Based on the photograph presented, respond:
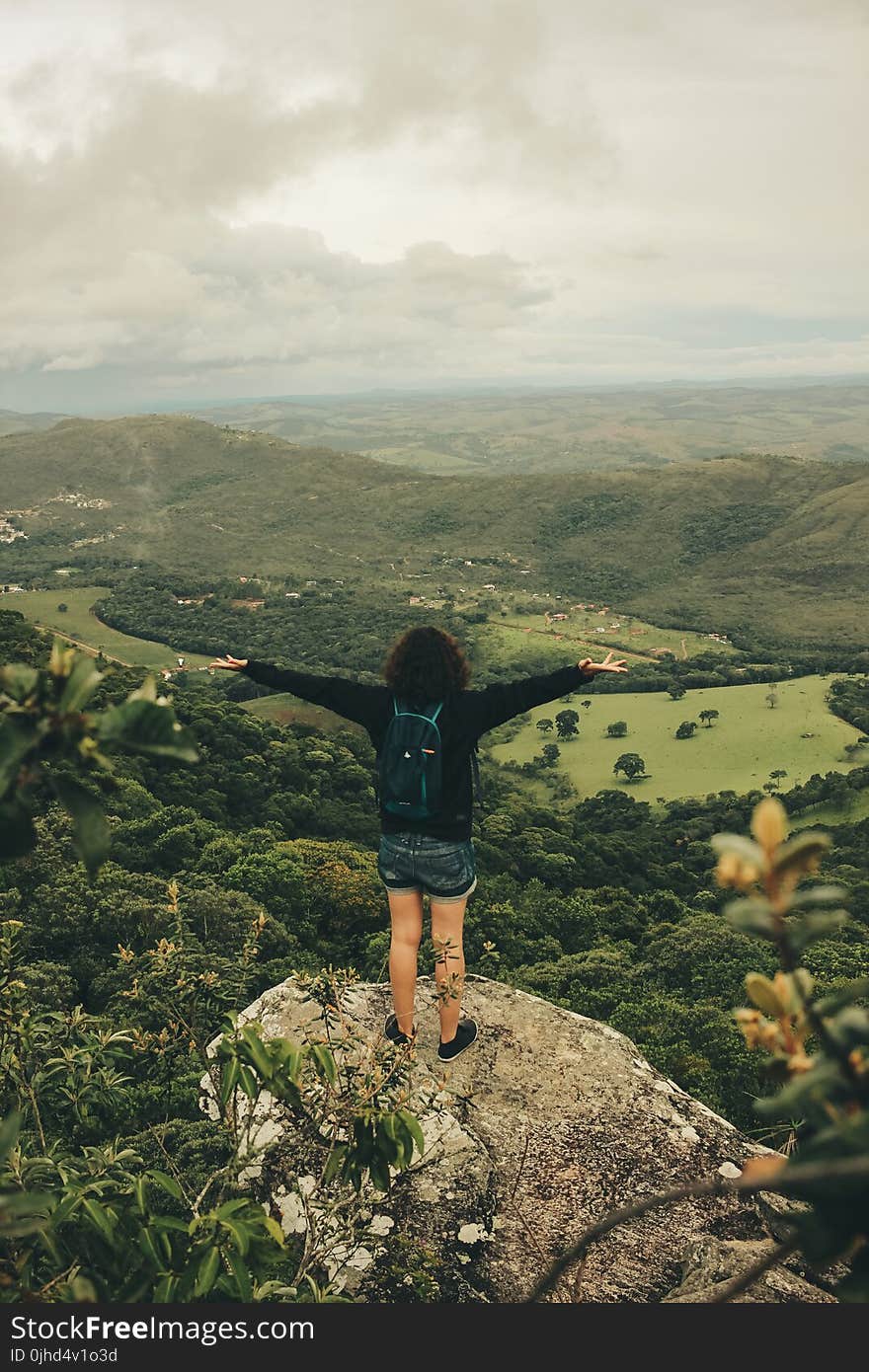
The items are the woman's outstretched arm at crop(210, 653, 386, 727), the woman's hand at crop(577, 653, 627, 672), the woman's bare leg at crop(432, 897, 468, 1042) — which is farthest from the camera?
the woman's outstretched arm at crop(210, 653, 386, 727)

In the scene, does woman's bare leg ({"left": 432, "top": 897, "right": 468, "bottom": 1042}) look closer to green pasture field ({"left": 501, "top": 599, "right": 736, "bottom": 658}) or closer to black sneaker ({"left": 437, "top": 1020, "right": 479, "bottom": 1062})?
black sneaker ({"left": 437, "top": 1020, "right": 479, "bottom": 1062})

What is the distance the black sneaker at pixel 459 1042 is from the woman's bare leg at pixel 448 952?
447 millimetres

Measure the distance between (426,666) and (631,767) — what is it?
84675 mm

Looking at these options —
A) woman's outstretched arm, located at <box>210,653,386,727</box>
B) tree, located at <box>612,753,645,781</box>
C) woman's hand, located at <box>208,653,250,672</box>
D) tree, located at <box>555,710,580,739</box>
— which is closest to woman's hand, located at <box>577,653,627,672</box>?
woman's outstretched arm, located at <box>210,653,386,727</box>

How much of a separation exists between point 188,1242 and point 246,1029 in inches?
37.3

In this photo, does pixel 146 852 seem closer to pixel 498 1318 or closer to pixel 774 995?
pixel 498 1318

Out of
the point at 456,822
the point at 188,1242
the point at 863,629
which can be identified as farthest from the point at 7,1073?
the point at 863,629

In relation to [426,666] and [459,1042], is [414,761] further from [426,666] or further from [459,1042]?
[459,1042]

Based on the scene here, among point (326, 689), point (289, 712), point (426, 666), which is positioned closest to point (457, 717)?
point (426, 666)

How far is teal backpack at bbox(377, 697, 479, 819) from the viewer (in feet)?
17.6

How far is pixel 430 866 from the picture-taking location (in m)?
5.68

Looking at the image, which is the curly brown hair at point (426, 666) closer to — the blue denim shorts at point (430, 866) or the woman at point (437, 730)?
the woman at point (437, 730)

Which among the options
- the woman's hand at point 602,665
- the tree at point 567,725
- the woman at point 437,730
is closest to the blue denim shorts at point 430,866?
the woman at point 437,730

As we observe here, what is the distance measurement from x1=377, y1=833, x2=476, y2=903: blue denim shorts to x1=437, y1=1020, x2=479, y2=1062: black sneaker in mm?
1643
